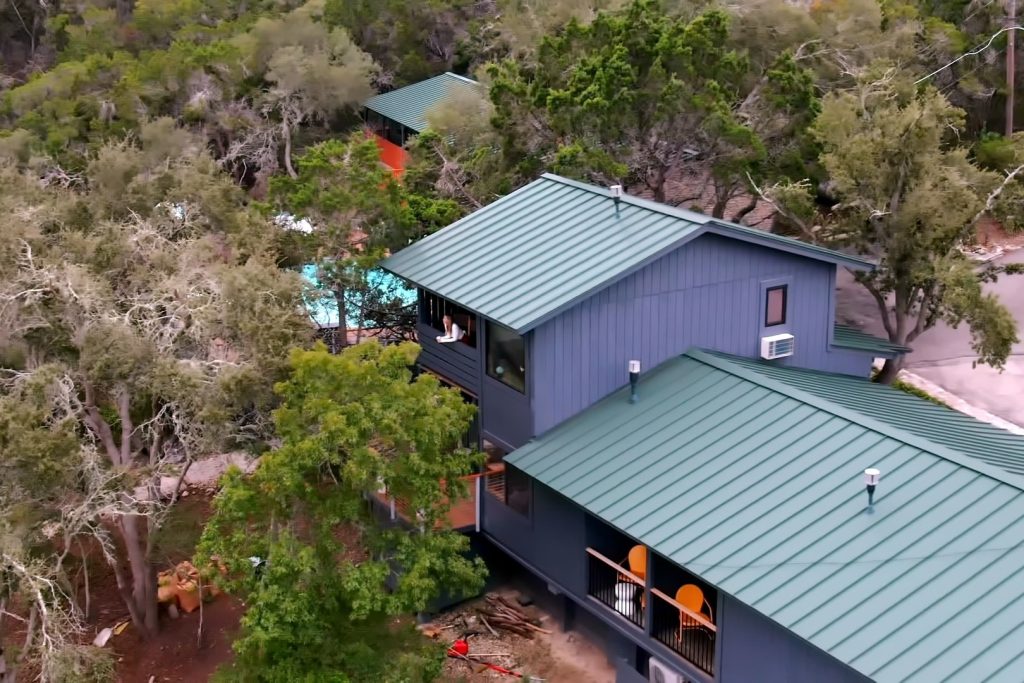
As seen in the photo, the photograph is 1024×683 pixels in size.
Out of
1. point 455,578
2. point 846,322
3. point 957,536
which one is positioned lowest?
point 846,322

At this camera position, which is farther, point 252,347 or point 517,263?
point 517,263

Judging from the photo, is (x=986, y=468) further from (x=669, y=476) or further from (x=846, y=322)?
(x=846, y=322)

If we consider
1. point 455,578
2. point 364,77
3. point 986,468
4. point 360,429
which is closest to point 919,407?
point 986,468

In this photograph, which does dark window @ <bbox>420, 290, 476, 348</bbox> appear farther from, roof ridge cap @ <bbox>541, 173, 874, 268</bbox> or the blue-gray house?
roof ridge cap @ <bbox>541, 173, 874, 268</bbox>

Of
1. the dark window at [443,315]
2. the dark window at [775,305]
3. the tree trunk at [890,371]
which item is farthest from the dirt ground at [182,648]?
the tree trunk at [890,371]

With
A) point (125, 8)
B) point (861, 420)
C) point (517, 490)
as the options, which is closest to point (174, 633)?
point (517, 490)

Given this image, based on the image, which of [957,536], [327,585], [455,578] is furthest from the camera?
[455,578]

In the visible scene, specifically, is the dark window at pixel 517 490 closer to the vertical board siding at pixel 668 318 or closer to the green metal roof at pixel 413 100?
the vertical board siding at pixel 668 318
